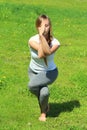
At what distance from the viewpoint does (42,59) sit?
28.2ft

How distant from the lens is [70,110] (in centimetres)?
984

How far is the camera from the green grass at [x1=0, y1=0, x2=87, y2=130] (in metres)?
9.12

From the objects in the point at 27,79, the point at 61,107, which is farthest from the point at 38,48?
the point at 27,79

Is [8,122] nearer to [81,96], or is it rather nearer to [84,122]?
[84,122]

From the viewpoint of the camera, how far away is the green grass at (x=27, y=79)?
9.12 meters

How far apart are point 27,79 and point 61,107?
2311mm

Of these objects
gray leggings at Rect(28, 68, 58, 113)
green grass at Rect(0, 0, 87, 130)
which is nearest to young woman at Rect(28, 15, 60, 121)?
gray leggings at Rect(28, 68, 58, 113)

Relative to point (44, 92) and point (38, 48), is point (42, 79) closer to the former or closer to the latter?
point (44, 92)

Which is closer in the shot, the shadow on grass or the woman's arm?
the woman's arm

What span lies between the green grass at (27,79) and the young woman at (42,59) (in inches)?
22.5

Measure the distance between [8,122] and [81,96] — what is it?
2478 millimetres

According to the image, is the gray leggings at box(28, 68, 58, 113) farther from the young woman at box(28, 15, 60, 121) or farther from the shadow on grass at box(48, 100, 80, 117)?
the shadow on grass at box(48, 100, 80, 117)

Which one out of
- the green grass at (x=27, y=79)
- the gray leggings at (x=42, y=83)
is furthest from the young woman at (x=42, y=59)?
the green grass at (x=27, y=79)

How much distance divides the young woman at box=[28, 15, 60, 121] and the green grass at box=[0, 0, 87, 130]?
572mm
